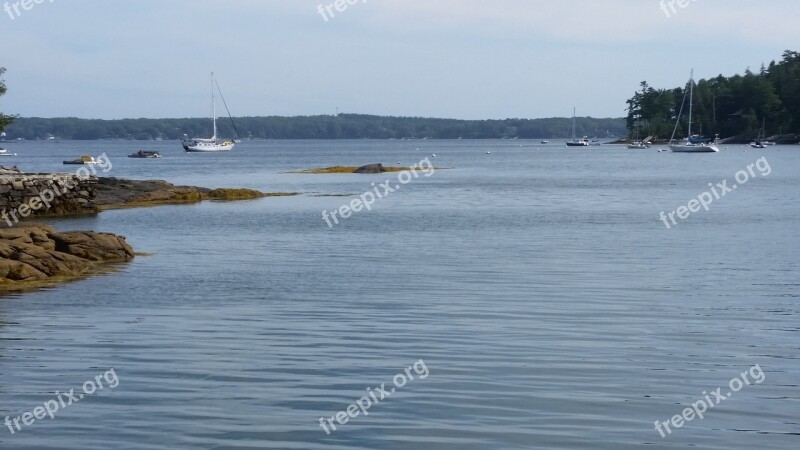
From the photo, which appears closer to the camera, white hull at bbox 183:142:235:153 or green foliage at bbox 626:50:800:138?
white hull at bbox 183:142:235:153

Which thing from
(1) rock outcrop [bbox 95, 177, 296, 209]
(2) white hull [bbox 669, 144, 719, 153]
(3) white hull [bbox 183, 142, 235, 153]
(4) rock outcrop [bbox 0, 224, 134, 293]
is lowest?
(3) white hull [bbox 183, 142, 235, 153]

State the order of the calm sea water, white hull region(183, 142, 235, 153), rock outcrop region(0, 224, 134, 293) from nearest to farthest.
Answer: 1. the calm sea water
2. rock outcrop region(0, 224, 134, 293)
3. white hull region(183, 142, 235, 153)

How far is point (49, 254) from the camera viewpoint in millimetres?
24484

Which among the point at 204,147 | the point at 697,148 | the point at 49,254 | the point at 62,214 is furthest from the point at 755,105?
the point at 49,254

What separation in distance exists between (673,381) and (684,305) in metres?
6.58

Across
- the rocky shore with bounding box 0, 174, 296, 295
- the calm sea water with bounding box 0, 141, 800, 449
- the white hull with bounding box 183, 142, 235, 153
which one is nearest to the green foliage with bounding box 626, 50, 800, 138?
the white hull with bounding box 183, 142, 235, 153

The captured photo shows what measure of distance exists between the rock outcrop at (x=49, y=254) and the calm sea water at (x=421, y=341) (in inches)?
35.1

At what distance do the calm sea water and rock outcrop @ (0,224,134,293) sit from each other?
89cm

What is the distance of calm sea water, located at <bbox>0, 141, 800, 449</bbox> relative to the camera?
11.5 m

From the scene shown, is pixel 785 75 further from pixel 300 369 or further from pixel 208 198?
pixel 300 369

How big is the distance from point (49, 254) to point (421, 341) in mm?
11666

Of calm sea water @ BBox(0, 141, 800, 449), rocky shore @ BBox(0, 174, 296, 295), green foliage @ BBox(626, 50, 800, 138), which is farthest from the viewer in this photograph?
green foliage @ BBox(626, 50, 800, 138)

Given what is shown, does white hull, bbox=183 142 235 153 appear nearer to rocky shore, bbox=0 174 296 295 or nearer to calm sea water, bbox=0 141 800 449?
rocky shore, bbox=0 174 296 295

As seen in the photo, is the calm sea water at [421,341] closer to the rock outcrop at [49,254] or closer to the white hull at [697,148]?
the rock outcrop at [49,254]
